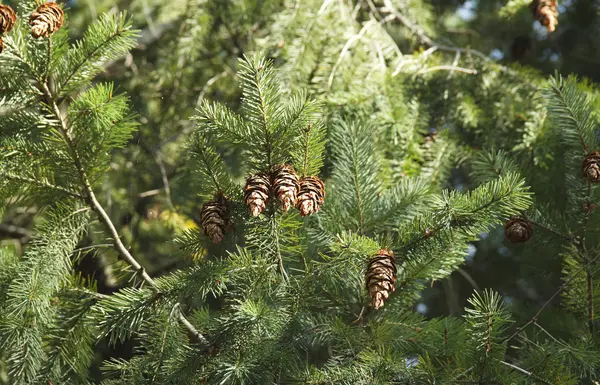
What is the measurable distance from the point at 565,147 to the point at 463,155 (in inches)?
11.7

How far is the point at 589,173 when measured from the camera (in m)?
1.56

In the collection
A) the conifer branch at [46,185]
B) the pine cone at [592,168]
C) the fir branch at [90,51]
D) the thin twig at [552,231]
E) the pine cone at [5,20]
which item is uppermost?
the pine cone at [5,20]

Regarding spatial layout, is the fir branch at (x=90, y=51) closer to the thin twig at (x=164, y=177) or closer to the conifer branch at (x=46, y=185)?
the conifer branch at (x=46, y=185)

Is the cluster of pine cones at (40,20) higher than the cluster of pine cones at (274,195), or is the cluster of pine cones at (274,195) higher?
the cluster of pine cones at (40,20)

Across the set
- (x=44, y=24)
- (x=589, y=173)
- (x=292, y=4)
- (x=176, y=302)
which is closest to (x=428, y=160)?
(x=589, y=173)

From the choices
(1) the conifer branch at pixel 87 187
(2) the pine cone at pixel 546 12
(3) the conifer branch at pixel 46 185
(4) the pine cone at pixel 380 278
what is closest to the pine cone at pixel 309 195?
(4) the pine cone at pixel 380 278

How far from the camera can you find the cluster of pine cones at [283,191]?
1.29 m

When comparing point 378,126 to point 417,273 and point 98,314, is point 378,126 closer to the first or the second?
point 417,273

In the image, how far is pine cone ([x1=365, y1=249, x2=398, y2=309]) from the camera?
1.26m

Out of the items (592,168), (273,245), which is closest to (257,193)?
(273,245)

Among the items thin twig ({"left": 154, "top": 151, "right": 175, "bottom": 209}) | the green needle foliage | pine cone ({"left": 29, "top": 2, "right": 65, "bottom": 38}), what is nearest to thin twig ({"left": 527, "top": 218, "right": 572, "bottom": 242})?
the green needle foliage

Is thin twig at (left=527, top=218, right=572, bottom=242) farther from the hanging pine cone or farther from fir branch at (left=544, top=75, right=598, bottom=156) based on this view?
the hanging pine cone

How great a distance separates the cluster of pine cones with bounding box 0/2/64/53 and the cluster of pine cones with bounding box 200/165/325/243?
0.48 meters

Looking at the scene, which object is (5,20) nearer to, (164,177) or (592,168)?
(592,168)
